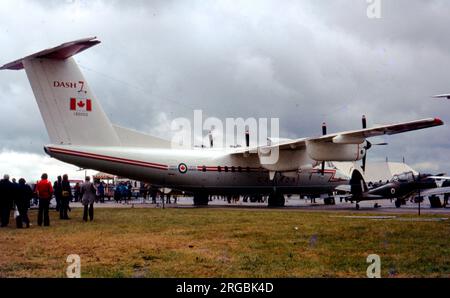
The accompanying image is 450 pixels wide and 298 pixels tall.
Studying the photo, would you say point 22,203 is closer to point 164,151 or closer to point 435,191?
point 164,151

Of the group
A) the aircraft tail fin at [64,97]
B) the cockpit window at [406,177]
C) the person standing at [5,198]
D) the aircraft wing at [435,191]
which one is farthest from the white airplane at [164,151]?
the person standing at [5,198]

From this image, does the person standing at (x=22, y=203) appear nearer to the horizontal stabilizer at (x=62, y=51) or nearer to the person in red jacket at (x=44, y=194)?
the person in red jacket at (x=44, y=194)

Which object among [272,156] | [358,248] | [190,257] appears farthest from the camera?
[272,156]

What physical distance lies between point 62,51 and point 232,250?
14.0m

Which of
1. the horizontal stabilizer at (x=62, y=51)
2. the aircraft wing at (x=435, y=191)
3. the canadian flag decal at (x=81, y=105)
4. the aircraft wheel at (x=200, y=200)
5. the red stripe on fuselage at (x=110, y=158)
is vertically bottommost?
the aircraft wheel at (x=200, y=200)

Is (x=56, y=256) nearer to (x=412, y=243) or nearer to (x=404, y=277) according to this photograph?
(x=404, y=277)

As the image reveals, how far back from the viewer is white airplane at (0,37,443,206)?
870 inches

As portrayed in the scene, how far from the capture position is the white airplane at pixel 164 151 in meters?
22.1

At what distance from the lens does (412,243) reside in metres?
11.2

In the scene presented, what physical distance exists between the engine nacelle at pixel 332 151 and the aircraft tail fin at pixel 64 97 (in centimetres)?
1190

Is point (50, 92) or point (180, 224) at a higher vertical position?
point (50, 92)
